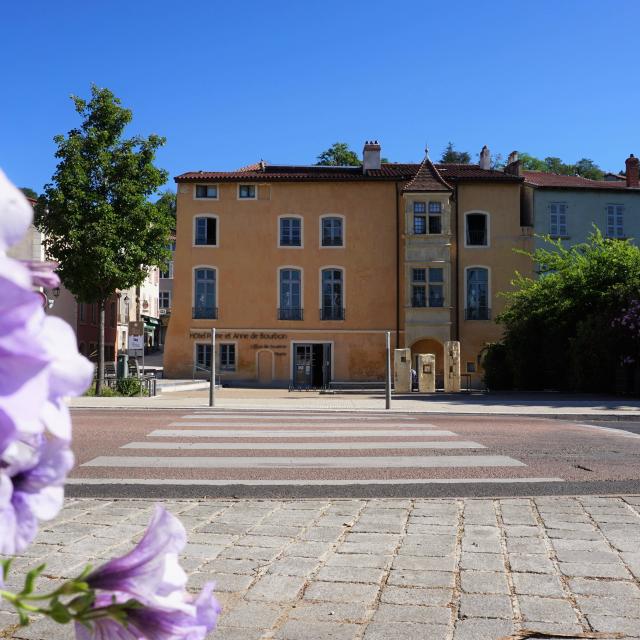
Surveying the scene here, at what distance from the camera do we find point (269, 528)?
18.9 ft

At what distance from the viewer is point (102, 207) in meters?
23.9

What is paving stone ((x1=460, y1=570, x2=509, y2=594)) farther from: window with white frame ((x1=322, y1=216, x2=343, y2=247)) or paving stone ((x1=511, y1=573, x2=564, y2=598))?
window with white frame ((x1=322, y1=216, x2=343, y2=247))

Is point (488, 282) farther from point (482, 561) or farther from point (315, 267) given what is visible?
point (482, 561)

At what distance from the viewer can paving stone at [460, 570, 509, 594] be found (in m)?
4.16

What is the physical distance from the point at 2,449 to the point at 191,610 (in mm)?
281

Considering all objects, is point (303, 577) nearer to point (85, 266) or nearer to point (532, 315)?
point (85, 266)

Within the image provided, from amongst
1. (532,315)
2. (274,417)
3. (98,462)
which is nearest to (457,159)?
(532,315)

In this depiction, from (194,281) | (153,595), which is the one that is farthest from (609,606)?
(194,281)

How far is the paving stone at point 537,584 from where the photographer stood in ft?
13.5

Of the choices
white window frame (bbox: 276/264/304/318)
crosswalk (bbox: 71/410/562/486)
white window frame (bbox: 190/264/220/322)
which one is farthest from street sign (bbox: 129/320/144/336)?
white window frame (bbox: 276/264/304/318)

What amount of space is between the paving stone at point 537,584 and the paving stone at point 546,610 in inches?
3.8

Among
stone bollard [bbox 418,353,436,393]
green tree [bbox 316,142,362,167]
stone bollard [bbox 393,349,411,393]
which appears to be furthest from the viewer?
green tree [bbox 316,142,362,167]

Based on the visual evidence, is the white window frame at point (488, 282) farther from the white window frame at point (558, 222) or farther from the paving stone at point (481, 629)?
the paving stone at point (481, 629)

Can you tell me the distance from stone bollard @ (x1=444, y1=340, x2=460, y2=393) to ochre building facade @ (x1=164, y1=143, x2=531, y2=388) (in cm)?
933
